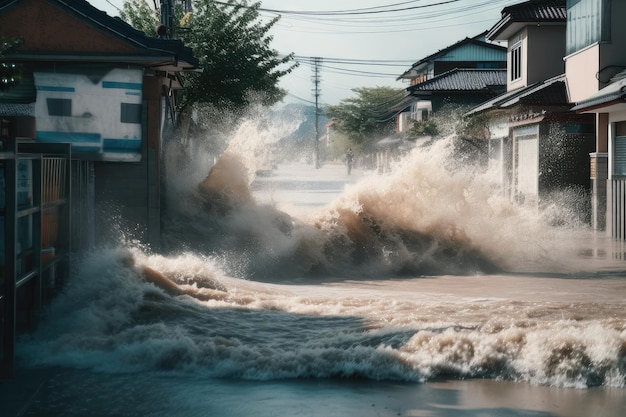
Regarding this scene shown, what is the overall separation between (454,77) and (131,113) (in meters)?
35.9

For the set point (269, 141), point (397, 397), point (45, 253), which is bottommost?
point (397, 397)

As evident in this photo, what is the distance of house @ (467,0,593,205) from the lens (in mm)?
26594

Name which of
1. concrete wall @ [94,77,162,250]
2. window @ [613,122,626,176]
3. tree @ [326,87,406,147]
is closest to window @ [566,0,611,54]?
window @ [613,122,626,176]

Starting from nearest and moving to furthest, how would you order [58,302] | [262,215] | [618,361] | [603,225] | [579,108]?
[618,361]
[58,302]
[262,215]
[579,108]
[603,225]

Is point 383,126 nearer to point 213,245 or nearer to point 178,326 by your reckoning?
point 213,245

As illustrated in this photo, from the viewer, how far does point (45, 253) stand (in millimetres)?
11023

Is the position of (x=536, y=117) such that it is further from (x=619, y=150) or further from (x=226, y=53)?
(x=226, y=53)

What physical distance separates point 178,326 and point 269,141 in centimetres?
1206

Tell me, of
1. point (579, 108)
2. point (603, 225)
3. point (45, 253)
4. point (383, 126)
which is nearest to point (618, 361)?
point (45, 253)

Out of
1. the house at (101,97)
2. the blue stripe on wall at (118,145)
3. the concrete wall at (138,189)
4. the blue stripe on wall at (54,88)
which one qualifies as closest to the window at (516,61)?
the house at (101,97)

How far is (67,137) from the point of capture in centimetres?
1670

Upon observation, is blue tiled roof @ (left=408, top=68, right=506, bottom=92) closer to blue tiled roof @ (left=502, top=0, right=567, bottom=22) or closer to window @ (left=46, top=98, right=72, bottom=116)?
blue tiled roof @ (left=502, top=0, right=567, bottom=22)

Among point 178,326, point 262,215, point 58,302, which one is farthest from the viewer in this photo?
point 262,215

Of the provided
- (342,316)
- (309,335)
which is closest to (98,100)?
(342,316)
